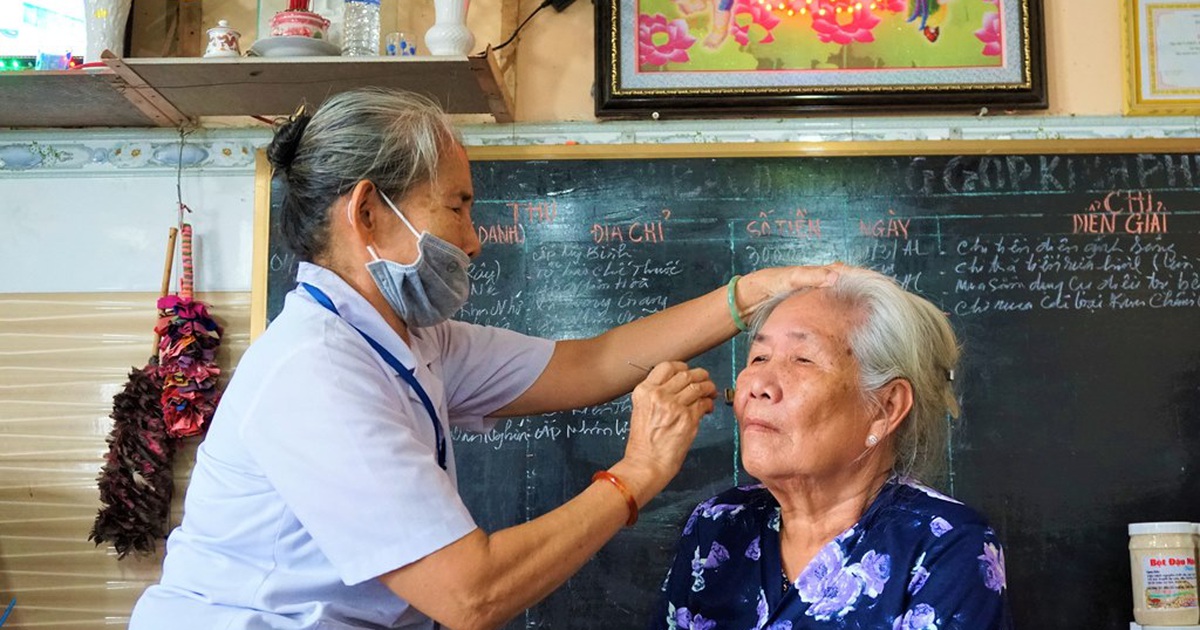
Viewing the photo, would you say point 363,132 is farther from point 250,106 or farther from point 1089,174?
point 1089,174

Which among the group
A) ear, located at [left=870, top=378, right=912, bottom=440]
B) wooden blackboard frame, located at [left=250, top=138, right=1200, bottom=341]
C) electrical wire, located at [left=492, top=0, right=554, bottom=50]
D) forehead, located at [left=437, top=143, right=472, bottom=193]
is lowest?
ear, located at [left=870, top=378, right=912, bottom=440]

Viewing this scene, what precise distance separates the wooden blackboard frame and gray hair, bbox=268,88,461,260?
136cm

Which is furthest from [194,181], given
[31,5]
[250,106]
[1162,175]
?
[1162,175]

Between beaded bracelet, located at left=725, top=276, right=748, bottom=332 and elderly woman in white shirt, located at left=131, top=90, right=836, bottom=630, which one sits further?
beaded bracelet, located at left=725, top=276, right=748, bottom=332

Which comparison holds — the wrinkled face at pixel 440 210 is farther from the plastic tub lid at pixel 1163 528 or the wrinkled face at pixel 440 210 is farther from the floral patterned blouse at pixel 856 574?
the plastic tub lid at pixel 1163 528

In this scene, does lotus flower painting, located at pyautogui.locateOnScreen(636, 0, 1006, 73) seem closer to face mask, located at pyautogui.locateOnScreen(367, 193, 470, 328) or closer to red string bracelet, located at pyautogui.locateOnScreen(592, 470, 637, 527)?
face mask, located at pyautogui.locateOnScreen(367, 193, 470, 328)

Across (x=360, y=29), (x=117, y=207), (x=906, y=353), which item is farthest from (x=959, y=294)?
(x=117, y=207)

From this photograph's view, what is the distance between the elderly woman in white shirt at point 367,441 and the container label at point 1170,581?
146cm

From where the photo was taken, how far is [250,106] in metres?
3.33

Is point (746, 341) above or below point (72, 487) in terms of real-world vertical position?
above

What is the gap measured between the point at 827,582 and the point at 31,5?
2832mm

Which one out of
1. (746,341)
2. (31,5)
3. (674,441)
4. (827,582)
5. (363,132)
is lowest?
(827,582)

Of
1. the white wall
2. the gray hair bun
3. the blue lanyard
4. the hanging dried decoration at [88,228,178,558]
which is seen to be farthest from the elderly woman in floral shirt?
the white wall

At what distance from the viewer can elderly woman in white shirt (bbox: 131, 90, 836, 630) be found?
1.63 m
